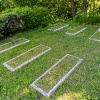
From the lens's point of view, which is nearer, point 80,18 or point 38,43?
point 38,43

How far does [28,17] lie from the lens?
6.52m

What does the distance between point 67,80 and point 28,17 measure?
456 centimetres

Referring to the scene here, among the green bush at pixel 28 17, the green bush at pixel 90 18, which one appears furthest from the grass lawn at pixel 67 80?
the green bush at pixel 90 18

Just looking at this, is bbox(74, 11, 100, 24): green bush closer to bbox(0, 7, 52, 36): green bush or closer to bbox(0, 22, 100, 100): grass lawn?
bbox(0, 7, 52, 36): green bush

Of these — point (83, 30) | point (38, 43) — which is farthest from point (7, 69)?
point (83, 30)

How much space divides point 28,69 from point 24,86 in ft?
2.05

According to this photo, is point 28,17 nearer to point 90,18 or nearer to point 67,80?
point 90,18

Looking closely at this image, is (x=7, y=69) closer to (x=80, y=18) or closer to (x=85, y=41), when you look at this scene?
(x=85, y=41)

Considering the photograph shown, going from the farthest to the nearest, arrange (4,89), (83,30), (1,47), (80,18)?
(80,18) < (83,30) < (1,47) < (4,89)

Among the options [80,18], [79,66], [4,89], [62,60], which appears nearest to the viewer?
[4,89]

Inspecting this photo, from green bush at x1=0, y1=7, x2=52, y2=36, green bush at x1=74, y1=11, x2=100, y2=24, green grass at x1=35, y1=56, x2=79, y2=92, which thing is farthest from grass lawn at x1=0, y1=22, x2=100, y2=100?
green bush at x1=74, y1=11, x2=100, y2=24

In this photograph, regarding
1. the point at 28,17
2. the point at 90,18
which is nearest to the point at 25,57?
the point at 28,17

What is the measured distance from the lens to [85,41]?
15.8 feet

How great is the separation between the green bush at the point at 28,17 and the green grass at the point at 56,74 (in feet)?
11.4
